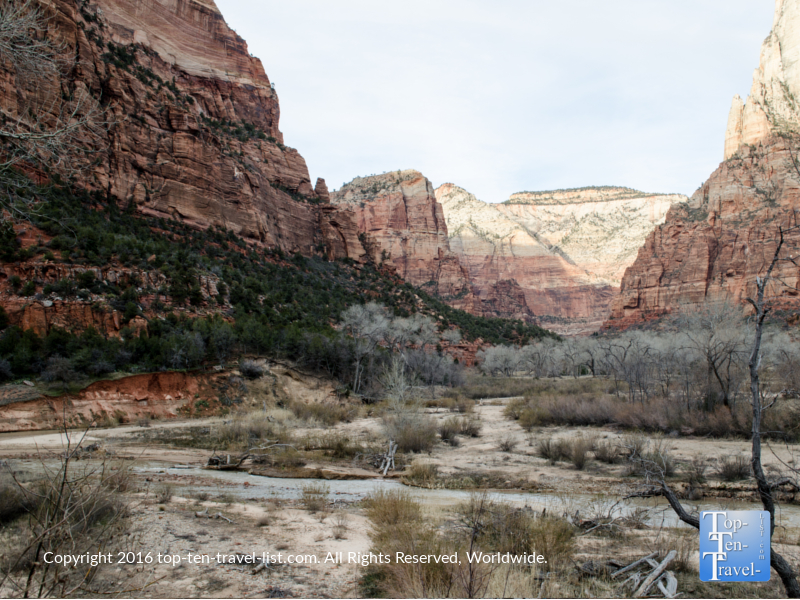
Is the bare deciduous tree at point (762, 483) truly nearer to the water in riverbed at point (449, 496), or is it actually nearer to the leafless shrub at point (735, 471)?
the water in riverbed at point (449, 496)

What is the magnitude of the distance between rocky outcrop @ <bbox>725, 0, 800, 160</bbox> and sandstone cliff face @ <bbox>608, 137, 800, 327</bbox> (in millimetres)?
3892

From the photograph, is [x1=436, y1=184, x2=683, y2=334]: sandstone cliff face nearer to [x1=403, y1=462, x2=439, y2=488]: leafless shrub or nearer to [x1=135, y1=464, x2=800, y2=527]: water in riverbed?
[x1=403, y1=462, x2=439, y2=488]: leafless shrub

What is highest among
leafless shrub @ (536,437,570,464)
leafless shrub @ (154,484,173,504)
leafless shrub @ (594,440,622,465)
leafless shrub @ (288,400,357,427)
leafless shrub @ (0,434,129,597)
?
leafless shrub @ (0,434,129,597)

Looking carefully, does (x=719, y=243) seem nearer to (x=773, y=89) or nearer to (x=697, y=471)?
(x=773, y=89)

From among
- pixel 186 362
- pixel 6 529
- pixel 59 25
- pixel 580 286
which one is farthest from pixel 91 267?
pixel 580 286

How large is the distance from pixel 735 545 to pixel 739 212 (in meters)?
96.6

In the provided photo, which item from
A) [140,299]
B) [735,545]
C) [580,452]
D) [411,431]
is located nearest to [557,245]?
[140,299]

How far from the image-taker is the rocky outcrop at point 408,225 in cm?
10681

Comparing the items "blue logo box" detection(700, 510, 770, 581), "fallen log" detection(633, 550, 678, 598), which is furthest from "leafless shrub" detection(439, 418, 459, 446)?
"blue logo box" detection(700, 510, 770, 581)

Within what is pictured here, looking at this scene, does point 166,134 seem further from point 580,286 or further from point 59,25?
point 580,286

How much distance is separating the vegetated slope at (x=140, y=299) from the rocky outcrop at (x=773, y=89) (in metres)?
84.6

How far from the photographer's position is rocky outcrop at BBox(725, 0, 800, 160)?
2968 inches

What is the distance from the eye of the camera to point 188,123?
40.8 m

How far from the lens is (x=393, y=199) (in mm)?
109188
